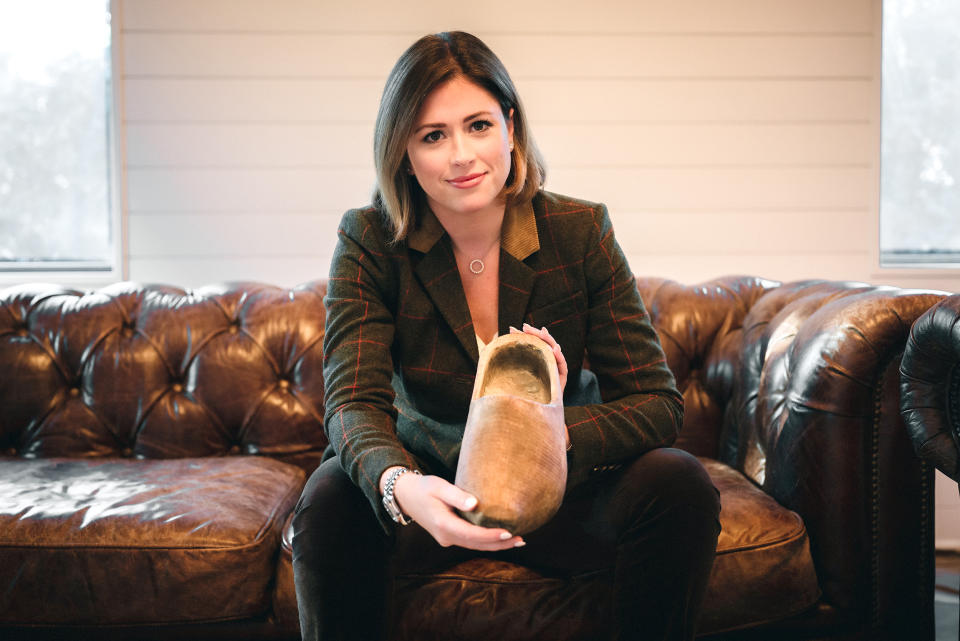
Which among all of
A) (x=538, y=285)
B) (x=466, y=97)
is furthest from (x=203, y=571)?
(x=466, y=97)

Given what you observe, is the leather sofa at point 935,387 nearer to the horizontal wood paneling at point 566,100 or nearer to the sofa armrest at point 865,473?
the sofa armrest at point 865,473

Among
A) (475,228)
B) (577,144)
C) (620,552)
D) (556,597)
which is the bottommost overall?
(556,597)

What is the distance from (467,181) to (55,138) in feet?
6.53

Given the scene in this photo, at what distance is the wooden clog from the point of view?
984mm

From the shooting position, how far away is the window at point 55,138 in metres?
2.62

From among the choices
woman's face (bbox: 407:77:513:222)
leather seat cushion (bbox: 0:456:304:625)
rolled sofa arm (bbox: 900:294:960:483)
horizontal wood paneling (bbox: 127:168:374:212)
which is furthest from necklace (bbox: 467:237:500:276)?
horizontal wood paneling (bbox: 127:168:374:212)

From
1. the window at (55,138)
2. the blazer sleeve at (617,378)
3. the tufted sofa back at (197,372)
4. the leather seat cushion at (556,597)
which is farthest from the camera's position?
the window at (55,138)

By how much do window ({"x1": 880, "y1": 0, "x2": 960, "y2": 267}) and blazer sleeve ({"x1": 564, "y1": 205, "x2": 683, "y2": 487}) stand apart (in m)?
1.76

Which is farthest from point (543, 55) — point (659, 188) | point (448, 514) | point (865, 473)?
point (448, 514)

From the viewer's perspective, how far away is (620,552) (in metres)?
1.18

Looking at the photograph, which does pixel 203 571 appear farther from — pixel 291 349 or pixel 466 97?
pixel 466 97

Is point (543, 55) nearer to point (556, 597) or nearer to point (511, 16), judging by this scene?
point (511, 16)

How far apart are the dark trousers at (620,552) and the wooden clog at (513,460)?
7.2 inches

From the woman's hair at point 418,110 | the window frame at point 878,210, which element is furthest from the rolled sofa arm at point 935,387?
the window frame at point 878,210
